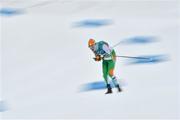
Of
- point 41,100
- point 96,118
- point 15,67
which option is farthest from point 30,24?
point 96,118

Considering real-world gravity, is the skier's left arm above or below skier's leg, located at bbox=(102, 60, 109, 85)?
above

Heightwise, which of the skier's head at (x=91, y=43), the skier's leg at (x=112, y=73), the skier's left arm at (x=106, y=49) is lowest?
the skier's leg at (x=112, y=73)

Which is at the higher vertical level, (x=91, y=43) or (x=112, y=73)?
(x=91, y=43)

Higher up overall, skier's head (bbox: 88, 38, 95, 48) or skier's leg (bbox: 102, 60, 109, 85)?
skier's head (bbox: 88, 38, 95, 48)

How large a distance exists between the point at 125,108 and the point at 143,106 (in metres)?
0.05

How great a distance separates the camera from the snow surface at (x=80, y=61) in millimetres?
1041

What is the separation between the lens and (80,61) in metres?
1.09

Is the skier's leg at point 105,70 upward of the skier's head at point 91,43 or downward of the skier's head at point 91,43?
downward

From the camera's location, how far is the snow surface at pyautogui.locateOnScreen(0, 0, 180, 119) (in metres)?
1.04

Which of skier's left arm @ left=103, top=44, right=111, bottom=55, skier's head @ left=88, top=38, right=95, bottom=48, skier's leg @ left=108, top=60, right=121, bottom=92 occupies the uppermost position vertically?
skier's head @ left=88, top=38, right=95, bottom=48

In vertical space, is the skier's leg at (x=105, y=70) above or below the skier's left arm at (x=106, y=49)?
below

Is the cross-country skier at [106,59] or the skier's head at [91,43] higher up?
the skier's head at [91,43]

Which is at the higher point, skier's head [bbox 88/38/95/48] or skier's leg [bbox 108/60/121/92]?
skier's head [bbox 88/38/95/48]

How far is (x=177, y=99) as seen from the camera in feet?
3.44
